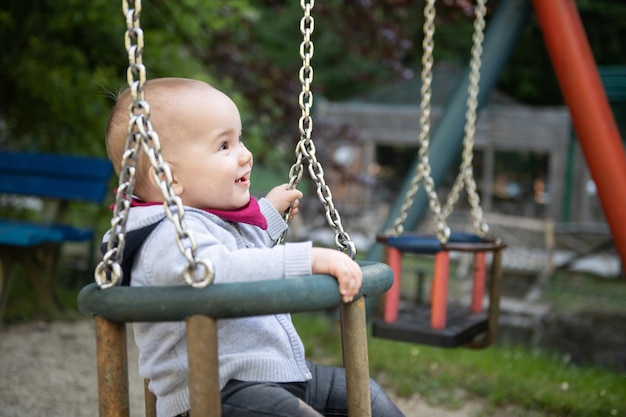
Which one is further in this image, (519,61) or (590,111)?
(519,61)

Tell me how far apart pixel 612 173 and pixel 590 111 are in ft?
0.95

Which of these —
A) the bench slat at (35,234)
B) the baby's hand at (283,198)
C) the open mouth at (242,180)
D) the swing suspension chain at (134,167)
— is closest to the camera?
the swing suspension chain at (134,167)

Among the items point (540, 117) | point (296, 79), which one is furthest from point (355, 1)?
point (540, 117)

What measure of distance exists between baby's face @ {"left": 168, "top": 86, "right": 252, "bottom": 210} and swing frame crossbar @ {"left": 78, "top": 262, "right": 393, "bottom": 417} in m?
0.31

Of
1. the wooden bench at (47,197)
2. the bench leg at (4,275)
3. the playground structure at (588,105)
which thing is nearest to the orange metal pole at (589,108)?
the playground structure at (588,105)

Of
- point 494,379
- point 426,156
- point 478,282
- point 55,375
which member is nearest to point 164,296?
point 426,156

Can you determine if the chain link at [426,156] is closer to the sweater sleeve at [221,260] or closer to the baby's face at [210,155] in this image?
the baby's face at [210,155]

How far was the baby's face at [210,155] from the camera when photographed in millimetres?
1631

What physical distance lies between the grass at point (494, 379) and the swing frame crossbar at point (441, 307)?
71 cm

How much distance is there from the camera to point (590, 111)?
324 cm

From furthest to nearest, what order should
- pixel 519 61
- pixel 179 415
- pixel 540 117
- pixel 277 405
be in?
pixel 519 61 → pixel 540 117 → pixel 179 415 → pixel 277 405

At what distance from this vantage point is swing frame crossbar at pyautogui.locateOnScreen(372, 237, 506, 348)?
2713 mm

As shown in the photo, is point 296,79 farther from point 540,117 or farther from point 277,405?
point 540,117

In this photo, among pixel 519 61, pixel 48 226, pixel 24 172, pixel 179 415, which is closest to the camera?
pixel 179 415
